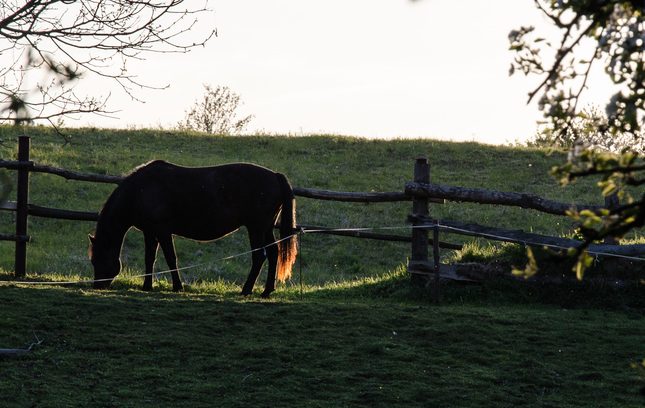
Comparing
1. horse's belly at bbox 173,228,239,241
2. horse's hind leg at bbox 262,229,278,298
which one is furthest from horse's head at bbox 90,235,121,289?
horse's hind leg at bbox 262,229,278,298

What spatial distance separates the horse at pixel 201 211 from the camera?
28.5 ft

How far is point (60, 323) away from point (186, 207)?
280 cm

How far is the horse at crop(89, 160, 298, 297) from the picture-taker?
28.5ft

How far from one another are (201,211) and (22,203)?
273 cm

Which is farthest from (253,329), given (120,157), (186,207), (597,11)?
(120,157)

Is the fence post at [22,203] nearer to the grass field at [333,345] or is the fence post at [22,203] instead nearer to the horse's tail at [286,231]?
the grass field at [333,345]

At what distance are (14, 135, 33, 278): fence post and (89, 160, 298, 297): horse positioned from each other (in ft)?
4.18

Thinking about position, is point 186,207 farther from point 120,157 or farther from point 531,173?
point 531,173

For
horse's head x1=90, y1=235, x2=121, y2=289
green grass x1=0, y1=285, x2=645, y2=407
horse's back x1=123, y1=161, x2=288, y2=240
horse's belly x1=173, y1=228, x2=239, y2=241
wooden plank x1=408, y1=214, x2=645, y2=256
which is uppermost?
horse's back x1=123, y1=161, x2=288, y2=240

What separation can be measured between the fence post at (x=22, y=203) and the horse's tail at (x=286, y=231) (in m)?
3.60

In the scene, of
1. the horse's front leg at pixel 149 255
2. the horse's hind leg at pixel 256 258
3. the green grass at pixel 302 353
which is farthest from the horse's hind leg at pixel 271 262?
the horse's front leg at pixel 149 255

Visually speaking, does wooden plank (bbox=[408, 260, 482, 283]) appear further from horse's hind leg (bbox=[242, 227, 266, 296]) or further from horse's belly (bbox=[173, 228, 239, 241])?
horse's belly (bbox=[173, 228, 239, 241])

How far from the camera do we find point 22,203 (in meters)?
9.60

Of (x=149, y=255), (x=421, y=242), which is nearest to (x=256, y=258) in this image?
(x=149, y=255)
